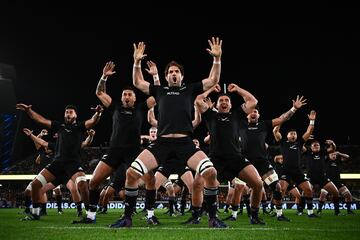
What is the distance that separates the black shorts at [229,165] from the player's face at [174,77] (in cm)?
242

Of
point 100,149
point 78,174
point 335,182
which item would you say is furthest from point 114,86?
point 78,174

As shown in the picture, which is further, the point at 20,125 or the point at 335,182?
the point at 20,125

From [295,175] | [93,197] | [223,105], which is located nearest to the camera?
[93,197]

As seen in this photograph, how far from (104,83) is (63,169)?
3.10 metres

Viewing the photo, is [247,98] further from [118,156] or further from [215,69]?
[118,156]

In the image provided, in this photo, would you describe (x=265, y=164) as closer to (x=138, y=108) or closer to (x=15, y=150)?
(x=138, y=108)

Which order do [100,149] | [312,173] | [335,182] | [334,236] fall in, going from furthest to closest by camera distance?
[100,149]
[335,182]
[312,173]
[334,236]

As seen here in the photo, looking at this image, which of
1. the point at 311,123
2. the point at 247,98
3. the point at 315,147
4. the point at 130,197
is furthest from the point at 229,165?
the point at 315,147

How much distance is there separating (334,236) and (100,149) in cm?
4844

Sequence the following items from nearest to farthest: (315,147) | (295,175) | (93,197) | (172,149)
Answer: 1. (172,149)
2. (93,197)
3. (295,175)
4. (315,147)

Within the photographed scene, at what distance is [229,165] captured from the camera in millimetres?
10359

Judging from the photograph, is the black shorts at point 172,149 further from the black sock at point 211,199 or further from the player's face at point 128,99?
the player's face at point 128,99

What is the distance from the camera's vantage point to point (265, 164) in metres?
13.1

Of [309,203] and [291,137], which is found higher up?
[291,137]
